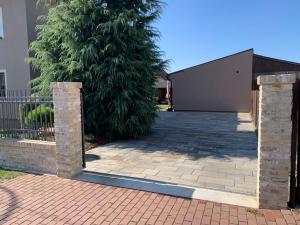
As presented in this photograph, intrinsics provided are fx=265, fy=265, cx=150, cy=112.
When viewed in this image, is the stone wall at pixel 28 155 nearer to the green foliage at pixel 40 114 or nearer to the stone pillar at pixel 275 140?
the green foliage at pixel 40 114

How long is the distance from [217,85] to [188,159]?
46.1ft

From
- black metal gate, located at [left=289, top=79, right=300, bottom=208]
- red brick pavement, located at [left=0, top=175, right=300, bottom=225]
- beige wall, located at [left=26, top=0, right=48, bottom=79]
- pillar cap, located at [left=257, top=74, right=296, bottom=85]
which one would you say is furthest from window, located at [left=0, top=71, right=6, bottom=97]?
black metal gate, located at [left=289, top=79, right=300, bottom=208]

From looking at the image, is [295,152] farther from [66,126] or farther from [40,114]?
[40,114]

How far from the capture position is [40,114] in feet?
19.5

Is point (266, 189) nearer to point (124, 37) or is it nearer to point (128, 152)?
point (128, 152)

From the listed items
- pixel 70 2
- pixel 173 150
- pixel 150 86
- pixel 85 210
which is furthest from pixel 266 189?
pixel 70 2

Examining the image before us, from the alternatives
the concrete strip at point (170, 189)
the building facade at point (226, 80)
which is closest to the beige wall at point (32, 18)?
the concrete strip at point (170, 189)

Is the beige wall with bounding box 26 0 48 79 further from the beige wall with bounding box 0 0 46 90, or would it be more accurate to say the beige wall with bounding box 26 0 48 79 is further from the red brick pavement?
the red brick pavement

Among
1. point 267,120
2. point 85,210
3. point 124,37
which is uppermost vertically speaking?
point 124,37

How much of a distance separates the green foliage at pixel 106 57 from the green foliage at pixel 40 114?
289 centimetres

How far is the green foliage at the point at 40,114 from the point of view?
5941mm

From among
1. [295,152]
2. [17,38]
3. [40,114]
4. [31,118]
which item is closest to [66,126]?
[40,114]

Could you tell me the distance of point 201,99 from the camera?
66.3 feet

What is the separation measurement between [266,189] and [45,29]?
8.83m
